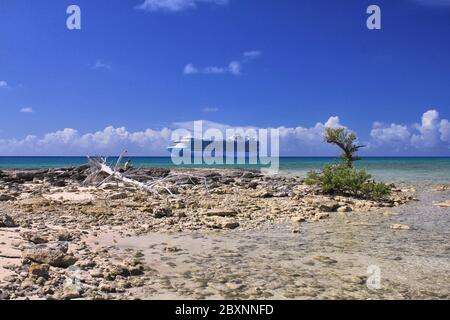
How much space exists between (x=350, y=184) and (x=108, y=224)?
9785mm

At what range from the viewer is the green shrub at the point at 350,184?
51.2 ft

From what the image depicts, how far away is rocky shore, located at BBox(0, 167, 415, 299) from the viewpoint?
5.37 meters

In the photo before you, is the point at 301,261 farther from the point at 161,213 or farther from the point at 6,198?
the point at 6,198

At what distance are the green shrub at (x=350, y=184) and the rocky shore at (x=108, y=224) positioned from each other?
558 mm

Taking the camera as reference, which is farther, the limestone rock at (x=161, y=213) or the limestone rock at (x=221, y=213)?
the limestone rock at (x=221, y=213)

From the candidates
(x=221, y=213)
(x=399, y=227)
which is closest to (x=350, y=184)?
(x=399, y=227)

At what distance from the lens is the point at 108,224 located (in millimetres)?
9812

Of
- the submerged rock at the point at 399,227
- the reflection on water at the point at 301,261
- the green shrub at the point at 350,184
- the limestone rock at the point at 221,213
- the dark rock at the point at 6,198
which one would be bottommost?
the reflection on water at the point at 301,261

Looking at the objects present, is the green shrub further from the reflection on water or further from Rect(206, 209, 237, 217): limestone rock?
Rect(206, 209, 237, 217): limestone rock

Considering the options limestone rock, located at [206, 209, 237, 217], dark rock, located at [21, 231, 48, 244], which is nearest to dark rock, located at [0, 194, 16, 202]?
dark rock, located at [21, 231, 48, 244]

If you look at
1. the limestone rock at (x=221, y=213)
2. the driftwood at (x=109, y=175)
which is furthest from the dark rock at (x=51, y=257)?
the driftwood at (x=109, y=175)

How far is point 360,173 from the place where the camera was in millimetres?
16250

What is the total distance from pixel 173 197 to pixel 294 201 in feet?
13.6

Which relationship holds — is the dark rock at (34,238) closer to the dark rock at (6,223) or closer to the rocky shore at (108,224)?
the rocky shore at (108,224)
